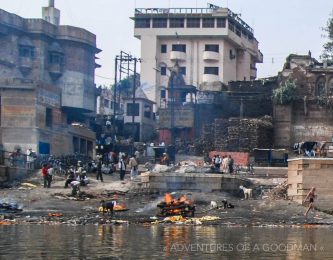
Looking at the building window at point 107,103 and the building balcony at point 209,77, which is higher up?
the building balcony at point 209,77

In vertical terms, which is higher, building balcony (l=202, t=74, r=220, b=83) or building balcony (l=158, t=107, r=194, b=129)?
building balcony (l=202, t=74, r=220, b=83)

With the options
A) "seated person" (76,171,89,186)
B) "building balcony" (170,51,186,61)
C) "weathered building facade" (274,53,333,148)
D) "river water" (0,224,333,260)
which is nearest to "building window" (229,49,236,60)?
"building balcony" (170,51,186,61)

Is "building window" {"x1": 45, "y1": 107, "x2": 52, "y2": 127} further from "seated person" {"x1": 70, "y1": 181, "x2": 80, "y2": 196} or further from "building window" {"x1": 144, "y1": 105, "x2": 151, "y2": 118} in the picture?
"building window" {"x1": 144, "y1": 105, "x2": 151, "y2": 118}

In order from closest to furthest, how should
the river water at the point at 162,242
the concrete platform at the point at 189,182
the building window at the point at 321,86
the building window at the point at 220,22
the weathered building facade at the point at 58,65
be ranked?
1. the river water at the point at 162,242
2. the concrete platform at the point at 189,182
3. the weathered building facade at the point at 58,65
4. the building window at the point at 321,86
5. the building window at the point at 220,22

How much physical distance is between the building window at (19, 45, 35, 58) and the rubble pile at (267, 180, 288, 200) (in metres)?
31.1

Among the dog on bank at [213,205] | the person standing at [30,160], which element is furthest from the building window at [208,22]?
the dog on bank at [213,205]

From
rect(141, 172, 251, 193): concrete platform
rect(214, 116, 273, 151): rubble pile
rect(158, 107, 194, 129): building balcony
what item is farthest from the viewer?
rect(158, 107, 194, 129): building balcony

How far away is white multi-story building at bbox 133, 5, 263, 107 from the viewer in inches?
2869

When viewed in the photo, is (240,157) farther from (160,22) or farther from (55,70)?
(160,22)

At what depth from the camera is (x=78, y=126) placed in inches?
2013

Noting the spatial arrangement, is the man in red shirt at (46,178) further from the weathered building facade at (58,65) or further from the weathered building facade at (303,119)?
the weathered building facade at (303,119)

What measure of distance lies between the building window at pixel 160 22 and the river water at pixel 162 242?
52.2m

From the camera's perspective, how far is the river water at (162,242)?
14.5 metres

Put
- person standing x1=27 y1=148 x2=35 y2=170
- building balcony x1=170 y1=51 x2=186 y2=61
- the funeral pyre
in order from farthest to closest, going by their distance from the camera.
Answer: building balcony x1=170 y1=51 x2=186 y2=61, person standing x1=27 y1=148 x2=35 y2=170, the funeral pyre
